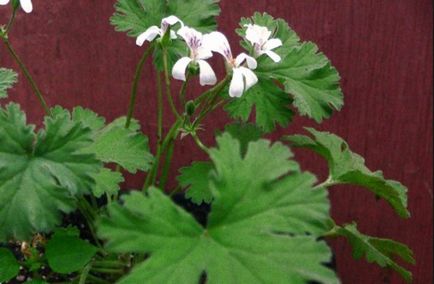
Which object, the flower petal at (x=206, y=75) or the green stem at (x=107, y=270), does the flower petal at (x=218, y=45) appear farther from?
the green stem at (x=107, y=270)

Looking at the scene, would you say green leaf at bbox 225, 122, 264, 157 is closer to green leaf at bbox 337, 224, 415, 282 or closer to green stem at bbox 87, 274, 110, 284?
green leaf at bbox 337, 224, 415, 282

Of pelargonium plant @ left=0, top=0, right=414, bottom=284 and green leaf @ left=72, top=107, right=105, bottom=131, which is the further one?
green leaf @ left=72, top=107, right=105, bottom=131

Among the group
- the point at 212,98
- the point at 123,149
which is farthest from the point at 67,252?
the point at 212,98

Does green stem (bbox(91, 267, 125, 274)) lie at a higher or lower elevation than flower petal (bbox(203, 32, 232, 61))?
lower

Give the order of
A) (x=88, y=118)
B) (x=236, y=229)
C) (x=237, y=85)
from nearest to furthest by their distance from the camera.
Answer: (x=236, y=229) → (x=237, y=85) → (x=88, y=118)

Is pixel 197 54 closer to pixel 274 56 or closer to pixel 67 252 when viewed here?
pixel 274 56

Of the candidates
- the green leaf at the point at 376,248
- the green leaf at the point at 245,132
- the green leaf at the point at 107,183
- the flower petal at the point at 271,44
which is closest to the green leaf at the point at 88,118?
the green leaf at the point at 107,183

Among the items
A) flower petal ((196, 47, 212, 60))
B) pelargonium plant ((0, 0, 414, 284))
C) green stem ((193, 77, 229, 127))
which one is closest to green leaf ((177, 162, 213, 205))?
pelargonium plant ((0, 0, 414, 284))

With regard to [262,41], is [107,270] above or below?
below
